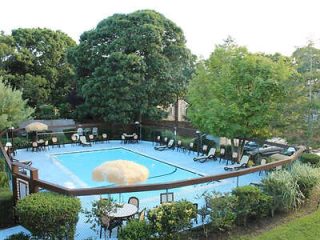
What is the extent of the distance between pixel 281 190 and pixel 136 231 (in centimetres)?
433

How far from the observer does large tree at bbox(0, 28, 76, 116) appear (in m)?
26.1

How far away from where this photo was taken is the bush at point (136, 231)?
21.1 ft

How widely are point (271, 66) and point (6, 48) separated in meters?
21.7

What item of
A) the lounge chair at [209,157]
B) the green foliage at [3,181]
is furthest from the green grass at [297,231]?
the lounge chair at [209,157]

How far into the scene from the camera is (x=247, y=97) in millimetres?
14438

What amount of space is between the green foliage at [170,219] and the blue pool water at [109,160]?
23.1 feet

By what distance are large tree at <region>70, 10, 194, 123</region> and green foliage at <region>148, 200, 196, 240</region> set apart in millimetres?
16508

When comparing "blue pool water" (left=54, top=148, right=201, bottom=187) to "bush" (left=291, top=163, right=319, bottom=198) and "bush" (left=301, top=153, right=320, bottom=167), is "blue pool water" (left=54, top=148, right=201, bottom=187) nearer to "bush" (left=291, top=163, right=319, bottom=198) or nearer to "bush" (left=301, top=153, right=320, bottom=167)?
"bush" (left=301, top=153, right=320, bottom=167)

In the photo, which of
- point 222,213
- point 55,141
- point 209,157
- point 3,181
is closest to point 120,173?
point 222,213

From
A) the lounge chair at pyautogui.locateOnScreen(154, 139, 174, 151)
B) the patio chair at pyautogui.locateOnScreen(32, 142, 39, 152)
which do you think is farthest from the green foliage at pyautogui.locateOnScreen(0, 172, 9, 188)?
the lounge chair at pyautogui.locateOnScreen(154, 139, 174, 151)

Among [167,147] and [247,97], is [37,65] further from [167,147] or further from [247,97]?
[247,97]

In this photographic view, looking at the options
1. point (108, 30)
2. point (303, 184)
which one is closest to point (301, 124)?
point (303, 184)

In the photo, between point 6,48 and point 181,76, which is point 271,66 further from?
point 6,48

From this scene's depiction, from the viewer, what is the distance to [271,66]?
46.0 ft
